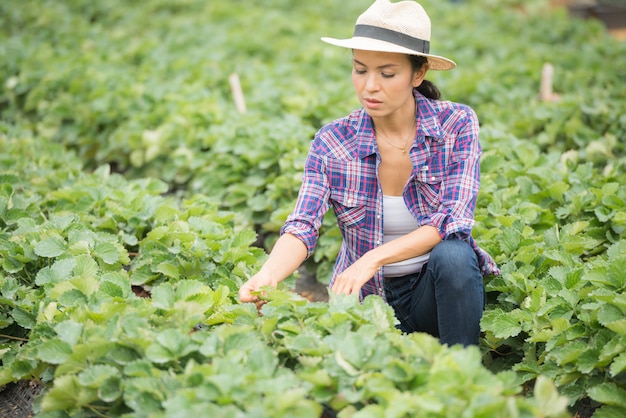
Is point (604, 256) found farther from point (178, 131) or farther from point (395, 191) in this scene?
point (178, 131)

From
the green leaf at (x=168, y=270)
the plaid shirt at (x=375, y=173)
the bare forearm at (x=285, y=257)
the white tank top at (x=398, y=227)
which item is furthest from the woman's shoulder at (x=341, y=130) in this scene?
the green leaf at (x=168, y=270)

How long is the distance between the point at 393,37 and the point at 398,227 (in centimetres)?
68

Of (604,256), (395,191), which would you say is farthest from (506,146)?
(395,191)

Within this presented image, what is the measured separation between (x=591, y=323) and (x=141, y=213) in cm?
192

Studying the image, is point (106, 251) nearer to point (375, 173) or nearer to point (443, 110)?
point (375, 173)

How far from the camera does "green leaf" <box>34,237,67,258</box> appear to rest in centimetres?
258

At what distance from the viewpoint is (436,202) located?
97.3 inches

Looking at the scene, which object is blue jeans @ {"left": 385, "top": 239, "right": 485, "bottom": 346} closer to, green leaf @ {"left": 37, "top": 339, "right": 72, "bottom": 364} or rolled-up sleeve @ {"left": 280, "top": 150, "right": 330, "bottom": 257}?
rolled-up sleeve @ {"left": 280, "top": 150, "right": 330, "bottom": 257}

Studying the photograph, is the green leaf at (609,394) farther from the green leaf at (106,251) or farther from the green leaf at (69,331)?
the green leaf at (106,251)

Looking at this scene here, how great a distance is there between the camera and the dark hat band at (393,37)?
2340 millimetres

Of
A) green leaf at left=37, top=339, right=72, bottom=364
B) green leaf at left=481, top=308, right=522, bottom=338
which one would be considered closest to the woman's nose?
green leaf at left=481, top=308, right=522, bottom=338

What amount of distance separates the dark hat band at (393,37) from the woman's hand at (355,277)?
717mm

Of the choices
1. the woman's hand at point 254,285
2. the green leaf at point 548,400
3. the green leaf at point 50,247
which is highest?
the green leaf at point 548,400

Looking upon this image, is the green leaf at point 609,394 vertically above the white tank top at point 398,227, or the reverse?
the white tank top at point 398,227
